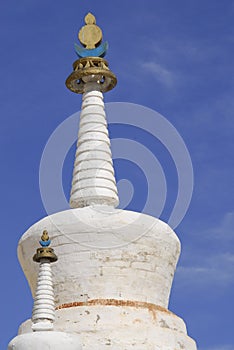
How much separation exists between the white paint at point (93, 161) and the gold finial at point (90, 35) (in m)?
1.55

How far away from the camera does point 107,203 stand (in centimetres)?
2397

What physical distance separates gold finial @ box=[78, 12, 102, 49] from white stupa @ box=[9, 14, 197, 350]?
420 cm

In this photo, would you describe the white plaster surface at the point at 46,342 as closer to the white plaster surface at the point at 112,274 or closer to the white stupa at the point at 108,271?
the white stupa at the point at 108,271

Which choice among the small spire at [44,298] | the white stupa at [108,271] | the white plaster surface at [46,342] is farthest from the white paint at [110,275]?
the white plaster surface at [46,342]

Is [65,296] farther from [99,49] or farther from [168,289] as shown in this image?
[99,49]

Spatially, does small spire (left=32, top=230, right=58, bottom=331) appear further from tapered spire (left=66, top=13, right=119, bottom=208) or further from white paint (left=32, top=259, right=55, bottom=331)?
tapered spire (left=66, top=13, right=119, bottom=208)

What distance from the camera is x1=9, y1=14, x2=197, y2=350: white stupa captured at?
21375mm

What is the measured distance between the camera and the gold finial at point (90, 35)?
2642 centimetres

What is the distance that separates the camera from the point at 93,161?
964 inches

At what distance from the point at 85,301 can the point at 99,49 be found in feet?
25.7

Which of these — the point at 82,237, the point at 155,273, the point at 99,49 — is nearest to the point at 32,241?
the point at 82,237

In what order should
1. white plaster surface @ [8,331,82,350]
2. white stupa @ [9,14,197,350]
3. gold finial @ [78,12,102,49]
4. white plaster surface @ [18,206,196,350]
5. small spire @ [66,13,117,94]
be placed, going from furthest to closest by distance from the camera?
gold finial @ [78,12,102,49] → small spire @ [66,13,117,94] → white plaster surface @ [18,206,196,350] → white stupa @ [9,14,197,350] → white plaster surface @ [8,331,82,350]

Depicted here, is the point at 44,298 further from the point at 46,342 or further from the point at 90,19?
the point at 90,19

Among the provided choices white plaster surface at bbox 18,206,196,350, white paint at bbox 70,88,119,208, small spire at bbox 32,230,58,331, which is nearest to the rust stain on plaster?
white plaster surface at bbox 18,206,196,350
